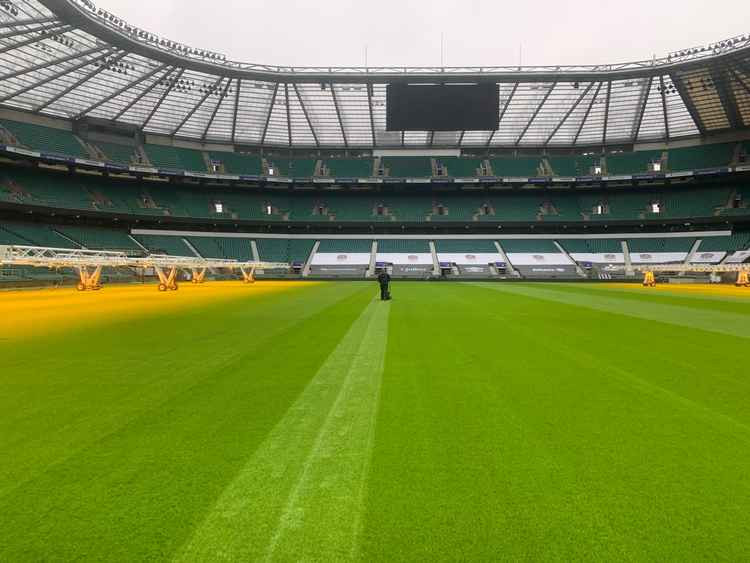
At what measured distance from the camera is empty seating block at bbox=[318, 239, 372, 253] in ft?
182

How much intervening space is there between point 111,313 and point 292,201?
50415 millimetres

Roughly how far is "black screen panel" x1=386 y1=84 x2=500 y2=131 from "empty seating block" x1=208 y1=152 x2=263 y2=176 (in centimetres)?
2333

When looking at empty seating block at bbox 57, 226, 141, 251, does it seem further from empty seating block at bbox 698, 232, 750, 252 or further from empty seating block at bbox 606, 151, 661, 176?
empty seating block at bbox 698, 232, 750, 252

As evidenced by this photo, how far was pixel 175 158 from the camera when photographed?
54.9 m

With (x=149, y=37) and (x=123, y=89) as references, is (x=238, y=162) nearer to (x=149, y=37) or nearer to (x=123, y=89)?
(x=123, y=89)

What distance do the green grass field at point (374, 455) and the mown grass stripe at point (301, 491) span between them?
0.05 feet

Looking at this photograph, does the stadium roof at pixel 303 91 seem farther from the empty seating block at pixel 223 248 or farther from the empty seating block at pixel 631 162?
the empty seating block at pixel 223 248

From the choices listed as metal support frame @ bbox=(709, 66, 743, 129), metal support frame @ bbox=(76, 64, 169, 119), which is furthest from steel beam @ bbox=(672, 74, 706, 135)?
metal support frame @ bbox=(76, 64, 169, 119)

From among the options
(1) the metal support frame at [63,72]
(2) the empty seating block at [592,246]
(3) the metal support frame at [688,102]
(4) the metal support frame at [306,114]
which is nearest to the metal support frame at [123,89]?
(1) the metal support frame at [63,72]

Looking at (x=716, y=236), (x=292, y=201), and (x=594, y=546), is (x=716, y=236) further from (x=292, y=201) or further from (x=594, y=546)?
(x=594, y=546)

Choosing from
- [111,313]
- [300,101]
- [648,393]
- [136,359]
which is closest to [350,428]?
[648,393]

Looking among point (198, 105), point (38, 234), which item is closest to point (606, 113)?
point (198, 105)

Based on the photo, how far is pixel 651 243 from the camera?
53438 mm

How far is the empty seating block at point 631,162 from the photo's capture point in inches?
2192
